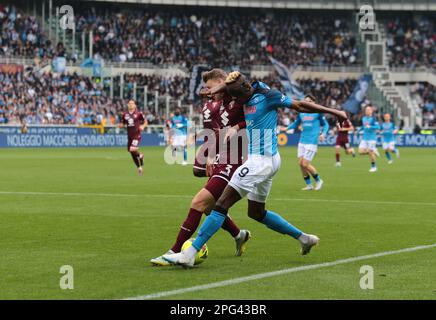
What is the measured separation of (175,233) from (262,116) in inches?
147

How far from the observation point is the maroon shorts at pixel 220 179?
11.0 metres

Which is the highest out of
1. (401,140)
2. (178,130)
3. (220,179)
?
(220,179)

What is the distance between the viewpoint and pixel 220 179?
11000mm

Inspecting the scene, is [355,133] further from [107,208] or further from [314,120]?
[107,208]

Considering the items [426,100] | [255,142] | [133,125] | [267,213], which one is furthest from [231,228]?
[426,100]

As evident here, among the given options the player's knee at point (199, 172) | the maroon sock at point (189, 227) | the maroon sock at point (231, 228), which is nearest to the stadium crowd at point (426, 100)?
the player's knee at point (199, 172)

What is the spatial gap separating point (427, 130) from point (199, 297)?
61748mm

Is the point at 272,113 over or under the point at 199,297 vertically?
over

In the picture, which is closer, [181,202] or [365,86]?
[181,202]

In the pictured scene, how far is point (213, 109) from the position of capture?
12570 mm

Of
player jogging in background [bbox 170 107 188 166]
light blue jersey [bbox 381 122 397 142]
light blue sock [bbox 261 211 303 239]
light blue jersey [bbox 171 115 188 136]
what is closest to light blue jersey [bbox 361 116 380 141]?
light blue jersey [bbox 381 122 397 142]

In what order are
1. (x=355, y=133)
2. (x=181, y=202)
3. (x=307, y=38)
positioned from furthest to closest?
(x=307, y=38), (x=355, y=133), (x=181, y=202)

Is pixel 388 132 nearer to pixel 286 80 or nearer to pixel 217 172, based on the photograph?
pixel 286 80
